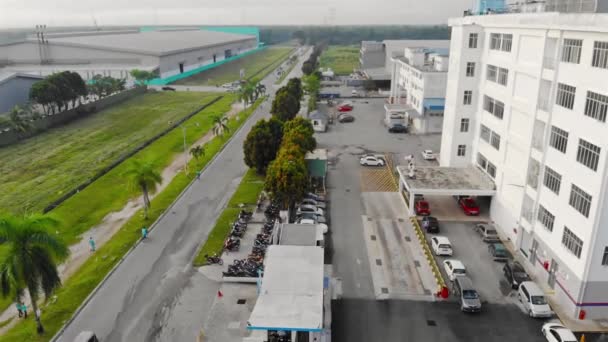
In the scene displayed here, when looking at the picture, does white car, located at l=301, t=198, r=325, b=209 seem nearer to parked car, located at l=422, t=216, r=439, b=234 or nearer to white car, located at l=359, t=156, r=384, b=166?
parked car, located at l=422, t=216, r=439, b=234

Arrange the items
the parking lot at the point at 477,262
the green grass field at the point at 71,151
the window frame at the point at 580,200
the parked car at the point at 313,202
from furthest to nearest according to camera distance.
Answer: the green grass field at the point at 71,151
the parked car at the point at 313,202
the parking lot at the point at 477,262
the window frame at the point at 580,200

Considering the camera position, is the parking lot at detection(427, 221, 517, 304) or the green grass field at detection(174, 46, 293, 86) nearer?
the parking lot at detection(427, 221, 517, 304)

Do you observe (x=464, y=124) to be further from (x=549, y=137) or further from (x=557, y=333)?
(x=557, y=333)

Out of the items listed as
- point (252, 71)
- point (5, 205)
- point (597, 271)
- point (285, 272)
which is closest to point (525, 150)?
point (597, 271)

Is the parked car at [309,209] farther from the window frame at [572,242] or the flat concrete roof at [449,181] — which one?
the window frame at [572,242]

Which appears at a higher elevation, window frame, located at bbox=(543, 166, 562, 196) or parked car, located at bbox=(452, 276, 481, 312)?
window frame, located at bbox=(543, 166, 562, 196)

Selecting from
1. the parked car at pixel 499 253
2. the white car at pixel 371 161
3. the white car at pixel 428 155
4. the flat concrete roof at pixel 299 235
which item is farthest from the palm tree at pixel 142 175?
the white car at pixel 428 155

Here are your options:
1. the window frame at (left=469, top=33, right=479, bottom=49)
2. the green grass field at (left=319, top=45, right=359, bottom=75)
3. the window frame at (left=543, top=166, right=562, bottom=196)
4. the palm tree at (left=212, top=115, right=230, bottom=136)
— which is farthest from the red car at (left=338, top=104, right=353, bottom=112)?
the green grass field at (left=319, top=45, right=359, bottom=75)

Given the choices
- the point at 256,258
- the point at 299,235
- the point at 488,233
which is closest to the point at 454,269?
the point at 488,233
